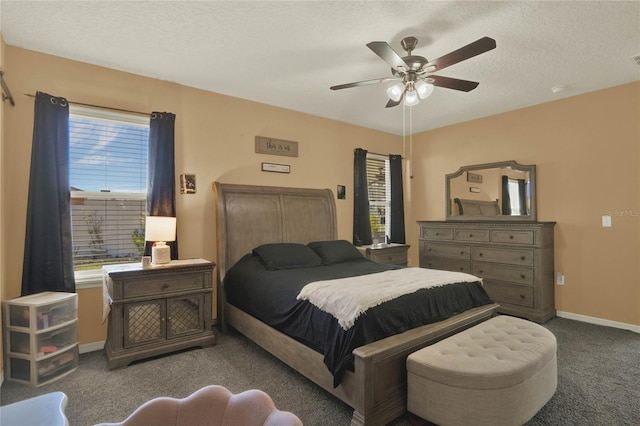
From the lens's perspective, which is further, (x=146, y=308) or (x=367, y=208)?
(x=367, y=208)

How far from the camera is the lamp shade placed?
9.39 ft

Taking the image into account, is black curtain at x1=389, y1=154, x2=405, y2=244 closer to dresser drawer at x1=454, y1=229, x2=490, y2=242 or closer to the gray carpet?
dresser drawer at x1=454, y1=229, x2=490, y2=242

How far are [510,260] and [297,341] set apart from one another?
9.44 feet

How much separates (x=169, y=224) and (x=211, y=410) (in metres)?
2.28

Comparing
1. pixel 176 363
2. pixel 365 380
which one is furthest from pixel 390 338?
pixel 176 363

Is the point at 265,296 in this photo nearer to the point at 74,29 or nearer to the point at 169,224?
the point at 169,224

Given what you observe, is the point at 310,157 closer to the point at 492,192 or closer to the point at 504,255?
the point at 492,192

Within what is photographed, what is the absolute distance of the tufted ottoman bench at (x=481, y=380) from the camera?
1700 millimetres

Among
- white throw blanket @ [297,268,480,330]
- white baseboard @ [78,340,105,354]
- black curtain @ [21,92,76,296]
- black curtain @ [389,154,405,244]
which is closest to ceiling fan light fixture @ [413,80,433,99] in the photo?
white throw blanket @ [297,268,480,330]

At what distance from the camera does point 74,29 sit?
243cm

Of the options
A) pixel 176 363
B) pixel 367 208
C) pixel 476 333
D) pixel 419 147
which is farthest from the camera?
pixel 419 147

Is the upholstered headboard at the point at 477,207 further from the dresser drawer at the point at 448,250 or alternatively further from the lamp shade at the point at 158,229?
the lamp shade at the point at 158,229

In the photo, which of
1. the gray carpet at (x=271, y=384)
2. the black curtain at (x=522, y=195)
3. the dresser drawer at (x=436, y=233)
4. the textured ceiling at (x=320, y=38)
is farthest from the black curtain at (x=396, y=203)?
the gray carpet at (x=271, y=384)

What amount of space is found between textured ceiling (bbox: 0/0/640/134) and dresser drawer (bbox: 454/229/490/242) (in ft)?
5.47
